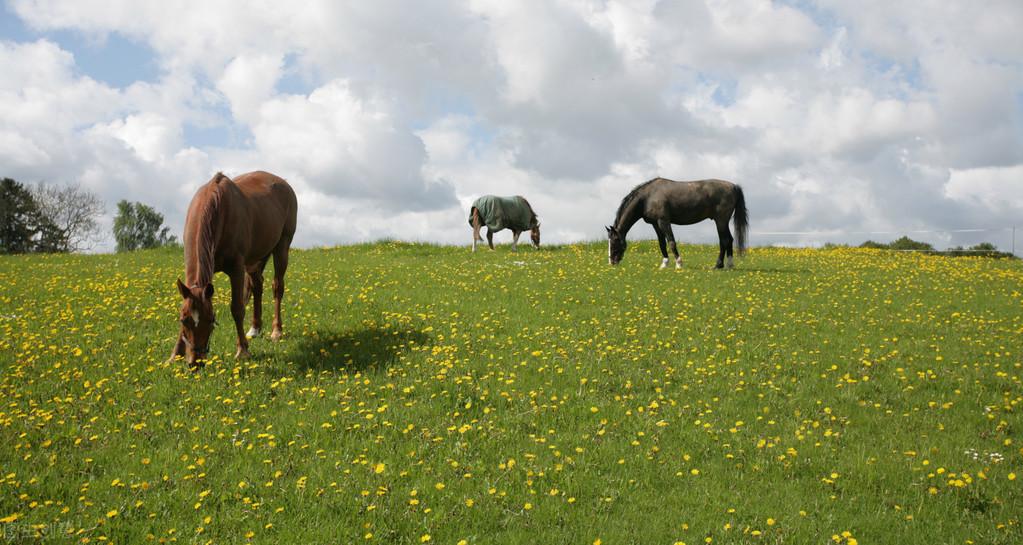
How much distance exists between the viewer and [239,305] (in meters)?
10.5

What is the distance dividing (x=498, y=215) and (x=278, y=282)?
19.6m

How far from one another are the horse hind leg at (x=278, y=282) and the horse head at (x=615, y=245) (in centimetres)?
1291

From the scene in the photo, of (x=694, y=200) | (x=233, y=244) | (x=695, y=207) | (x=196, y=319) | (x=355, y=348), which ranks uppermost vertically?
(x=694, y=200)

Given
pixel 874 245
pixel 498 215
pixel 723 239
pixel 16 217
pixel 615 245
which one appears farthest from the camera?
pixel 16 217

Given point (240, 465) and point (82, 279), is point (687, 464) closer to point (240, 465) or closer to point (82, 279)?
point (240, 465)

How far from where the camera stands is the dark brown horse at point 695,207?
2252cm

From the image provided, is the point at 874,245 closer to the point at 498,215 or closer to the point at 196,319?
the point at 498,215

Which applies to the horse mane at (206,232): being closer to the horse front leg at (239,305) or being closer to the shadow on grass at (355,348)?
the horse front leg at (239,305)

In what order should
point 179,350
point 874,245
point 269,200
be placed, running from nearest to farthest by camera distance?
point 179,350
point 269,200
point 874,245

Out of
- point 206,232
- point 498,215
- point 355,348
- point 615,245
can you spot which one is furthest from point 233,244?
point 498,215

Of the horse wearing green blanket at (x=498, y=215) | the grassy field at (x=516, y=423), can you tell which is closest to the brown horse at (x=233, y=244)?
the grassy field at (x=516, y=423)

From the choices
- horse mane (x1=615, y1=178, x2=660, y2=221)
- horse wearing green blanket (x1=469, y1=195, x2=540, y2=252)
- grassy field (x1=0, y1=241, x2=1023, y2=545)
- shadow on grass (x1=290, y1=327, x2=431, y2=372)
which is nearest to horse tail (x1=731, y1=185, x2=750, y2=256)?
horse mane (x1=615, y1=178, x2=660, y2=221)

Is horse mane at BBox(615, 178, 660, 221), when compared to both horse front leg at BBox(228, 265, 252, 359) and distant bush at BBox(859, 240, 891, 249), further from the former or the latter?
distant bush at BBox(859, 240, 891, 249)

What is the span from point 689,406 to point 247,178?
364 inches
